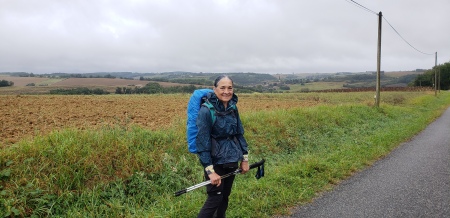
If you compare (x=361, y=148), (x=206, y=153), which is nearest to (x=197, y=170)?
(x=206, y=153)

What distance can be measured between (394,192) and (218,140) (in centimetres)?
363

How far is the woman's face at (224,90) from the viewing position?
118 inches

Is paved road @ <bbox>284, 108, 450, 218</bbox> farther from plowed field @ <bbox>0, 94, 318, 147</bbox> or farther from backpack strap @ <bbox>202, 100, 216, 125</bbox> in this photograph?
plowed field @ <bbox>0, 94, 318, 147</bbox>

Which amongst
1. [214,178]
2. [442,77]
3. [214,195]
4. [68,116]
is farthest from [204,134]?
[442,77]

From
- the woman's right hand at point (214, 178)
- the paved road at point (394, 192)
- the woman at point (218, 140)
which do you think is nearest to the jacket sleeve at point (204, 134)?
the woman at point (218, 140)

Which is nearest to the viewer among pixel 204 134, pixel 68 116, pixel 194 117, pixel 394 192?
pixel 204 134

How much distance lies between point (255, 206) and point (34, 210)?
3.01 m

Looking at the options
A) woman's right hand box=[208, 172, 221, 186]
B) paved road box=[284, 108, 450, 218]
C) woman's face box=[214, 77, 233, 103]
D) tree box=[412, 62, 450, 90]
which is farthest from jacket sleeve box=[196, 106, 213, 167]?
tree box=[412, 62, 450, 90]

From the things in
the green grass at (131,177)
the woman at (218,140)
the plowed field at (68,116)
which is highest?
the woman at (218,140)

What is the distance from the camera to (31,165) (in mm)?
4406

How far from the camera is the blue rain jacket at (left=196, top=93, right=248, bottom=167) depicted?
2838mm

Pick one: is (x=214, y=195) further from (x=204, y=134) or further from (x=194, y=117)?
(x=194, y=117)

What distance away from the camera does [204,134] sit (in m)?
2.83

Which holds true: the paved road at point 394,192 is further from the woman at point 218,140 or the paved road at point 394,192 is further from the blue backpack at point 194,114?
the blue backpack at point 194,114
